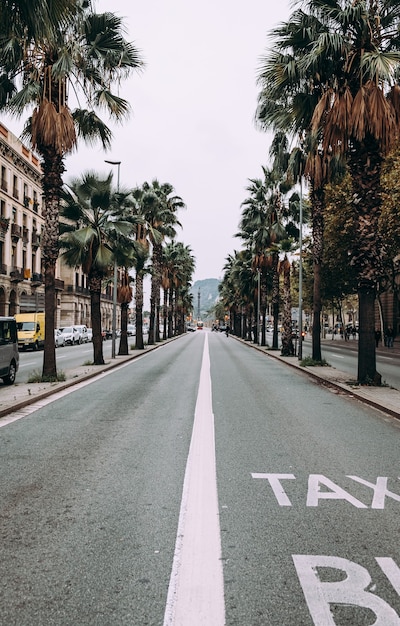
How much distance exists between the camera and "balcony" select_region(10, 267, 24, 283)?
49.8 metres

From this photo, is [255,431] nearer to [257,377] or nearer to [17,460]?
[17,460]

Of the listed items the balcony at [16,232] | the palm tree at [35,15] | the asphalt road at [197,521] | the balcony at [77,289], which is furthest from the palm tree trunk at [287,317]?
the balcony at [77,289]

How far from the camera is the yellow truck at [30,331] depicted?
3628 cm

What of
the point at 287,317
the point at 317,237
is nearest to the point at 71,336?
the point at 287,317

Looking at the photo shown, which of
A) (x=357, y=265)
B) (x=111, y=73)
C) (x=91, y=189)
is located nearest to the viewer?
(x=357, y=265)

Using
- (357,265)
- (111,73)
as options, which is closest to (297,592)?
(357,265)

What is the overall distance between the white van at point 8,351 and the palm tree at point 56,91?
93 centimetres

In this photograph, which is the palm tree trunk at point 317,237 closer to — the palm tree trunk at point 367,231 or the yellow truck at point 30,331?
the palm tree trunk at point 367,231

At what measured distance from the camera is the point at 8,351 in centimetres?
1498

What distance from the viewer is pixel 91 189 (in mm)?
20469

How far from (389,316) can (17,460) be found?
5236 cm

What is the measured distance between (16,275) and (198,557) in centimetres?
4978

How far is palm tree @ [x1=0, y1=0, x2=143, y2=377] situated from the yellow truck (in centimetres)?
2179

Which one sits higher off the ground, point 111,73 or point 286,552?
point 111,73
